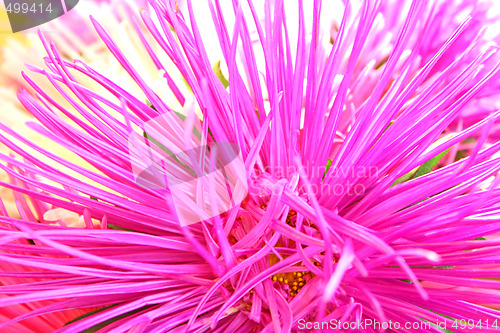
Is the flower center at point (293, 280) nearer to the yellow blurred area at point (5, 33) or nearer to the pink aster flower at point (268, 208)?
the pink aster flower at point (268, 208)

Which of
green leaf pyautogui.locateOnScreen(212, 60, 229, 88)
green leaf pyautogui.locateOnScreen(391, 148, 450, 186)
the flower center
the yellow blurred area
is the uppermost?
the yellow blurred area

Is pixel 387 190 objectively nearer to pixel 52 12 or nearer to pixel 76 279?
pixel 76 279

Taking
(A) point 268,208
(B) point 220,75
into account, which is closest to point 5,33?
(B) point 220,75

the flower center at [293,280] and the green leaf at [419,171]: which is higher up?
the green leaf at [419,171]

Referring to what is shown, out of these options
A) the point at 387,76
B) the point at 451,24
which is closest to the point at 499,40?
the point at 451,24

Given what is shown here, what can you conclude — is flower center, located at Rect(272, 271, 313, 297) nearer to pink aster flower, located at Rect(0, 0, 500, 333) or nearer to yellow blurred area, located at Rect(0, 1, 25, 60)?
pink aster flower, located at Rect(0, 0, 500, 333)

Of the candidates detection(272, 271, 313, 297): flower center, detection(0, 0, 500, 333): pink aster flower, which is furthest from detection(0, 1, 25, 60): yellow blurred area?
detection(272, 271, 313, 297): flower center

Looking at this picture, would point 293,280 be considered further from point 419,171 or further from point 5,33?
point 5,33

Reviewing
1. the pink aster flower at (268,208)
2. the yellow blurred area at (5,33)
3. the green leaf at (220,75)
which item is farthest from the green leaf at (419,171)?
the yellow blurred area at (5,33)
